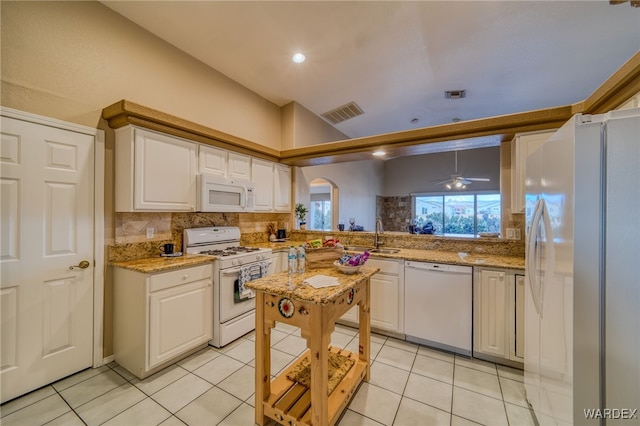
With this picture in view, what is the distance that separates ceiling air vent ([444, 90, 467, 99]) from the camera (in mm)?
3773

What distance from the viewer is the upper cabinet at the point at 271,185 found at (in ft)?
12.3

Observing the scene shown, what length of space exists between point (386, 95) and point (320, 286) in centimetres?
352

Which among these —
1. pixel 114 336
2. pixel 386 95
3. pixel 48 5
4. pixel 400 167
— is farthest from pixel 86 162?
pixel 400 167

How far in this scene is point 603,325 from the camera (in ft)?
3.20

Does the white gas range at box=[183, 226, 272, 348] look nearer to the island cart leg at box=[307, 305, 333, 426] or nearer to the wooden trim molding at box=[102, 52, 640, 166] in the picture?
the wooden trim molding at box=[102, 52, 640, 166]

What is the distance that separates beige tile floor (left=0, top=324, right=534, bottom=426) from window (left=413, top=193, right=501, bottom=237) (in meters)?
5.65

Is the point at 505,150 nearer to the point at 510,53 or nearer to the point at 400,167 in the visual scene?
the point at 510,53

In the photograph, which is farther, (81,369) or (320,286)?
(81,369)

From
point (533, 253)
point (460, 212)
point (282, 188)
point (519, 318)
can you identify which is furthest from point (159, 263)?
Result: point (460, 212)

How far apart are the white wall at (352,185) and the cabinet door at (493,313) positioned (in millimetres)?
3126

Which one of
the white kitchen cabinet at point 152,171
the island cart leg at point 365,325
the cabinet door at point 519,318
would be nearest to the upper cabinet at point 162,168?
the white kitchen cabinet at point 152,171

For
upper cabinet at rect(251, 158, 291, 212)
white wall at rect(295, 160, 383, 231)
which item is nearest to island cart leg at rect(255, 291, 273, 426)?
upper cabinet at rect(251, 158, 291, 212)

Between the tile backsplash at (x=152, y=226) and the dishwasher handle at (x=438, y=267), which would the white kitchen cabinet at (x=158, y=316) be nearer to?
the tile backsplash at (x=152, y=226)

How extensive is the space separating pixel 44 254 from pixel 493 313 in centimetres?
400
